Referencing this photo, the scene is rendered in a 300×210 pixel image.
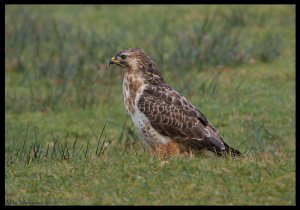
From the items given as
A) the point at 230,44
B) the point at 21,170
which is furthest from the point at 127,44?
the point at 21,170

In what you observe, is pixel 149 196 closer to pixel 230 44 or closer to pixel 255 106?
pixel 255 106

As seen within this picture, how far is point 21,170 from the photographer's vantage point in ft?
25.5

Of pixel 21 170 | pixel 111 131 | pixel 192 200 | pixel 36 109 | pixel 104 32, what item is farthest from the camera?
pixel 104 32

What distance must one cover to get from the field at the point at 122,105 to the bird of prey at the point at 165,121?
0.20m

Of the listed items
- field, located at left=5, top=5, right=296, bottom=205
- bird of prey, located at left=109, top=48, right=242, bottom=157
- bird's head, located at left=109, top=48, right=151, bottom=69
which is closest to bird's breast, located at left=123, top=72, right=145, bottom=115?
bird of prey, located at left=109, top=48, right=242, bottom=157

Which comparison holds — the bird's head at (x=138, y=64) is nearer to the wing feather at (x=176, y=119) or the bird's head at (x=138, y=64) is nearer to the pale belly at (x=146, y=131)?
the wing feather at (x=176, y=119)

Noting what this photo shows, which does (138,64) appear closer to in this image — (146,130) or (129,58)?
(129,58)

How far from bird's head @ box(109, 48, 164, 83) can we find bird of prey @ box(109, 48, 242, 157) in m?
0.01

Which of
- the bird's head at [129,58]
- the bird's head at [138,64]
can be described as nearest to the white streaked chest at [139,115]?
the bird's head at [138,64]

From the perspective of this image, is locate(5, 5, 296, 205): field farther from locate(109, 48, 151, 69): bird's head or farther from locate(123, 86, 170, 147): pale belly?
locate(109, 48, 151, 69): bird's head

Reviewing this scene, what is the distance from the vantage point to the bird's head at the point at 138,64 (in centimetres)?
928

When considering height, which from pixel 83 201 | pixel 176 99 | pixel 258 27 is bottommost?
pixel 83 201

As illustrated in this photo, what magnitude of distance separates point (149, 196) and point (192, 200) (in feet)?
1.16

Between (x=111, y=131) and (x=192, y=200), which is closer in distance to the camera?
(x=192, y=200)
